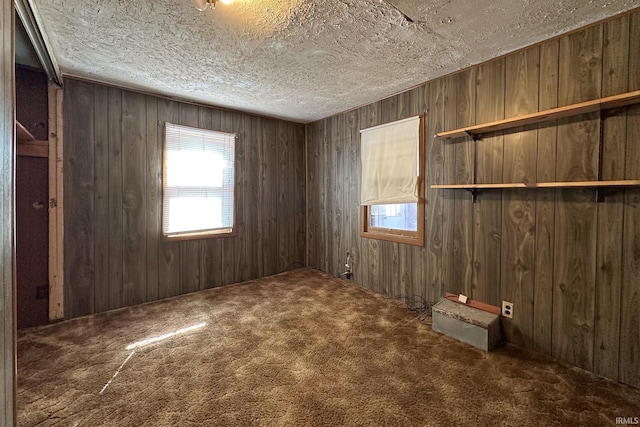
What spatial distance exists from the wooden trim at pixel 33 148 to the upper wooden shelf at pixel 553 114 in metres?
3.68

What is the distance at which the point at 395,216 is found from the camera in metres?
3.30

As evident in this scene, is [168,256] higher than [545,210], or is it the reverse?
[545,210]

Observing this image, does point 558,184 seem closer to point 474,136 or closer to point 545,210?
point 545,210

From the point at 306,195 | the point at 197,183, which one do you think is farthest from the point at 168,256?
the point at 306,195

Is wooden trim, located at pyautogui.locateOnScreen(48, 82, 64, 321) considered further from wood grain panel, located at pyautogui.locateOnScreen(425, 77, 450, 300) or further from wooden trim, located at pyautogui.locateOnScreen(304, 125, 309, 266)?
wood grain panel, located at pyautogui.locateOnScreen(425, 77, 450, 300)

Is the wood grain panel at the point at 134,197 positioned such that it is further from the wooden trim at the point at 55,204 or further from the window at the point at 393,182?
the window at the point at 393,182

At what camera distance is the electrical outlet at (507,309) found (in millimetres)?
2266

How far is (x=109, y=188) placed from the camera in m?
2.89

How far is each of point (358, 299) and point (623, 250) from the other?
2217 mm

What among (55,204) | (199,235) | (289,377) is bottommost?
(289,377)

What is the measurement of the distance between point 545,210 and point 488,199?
1.34ft

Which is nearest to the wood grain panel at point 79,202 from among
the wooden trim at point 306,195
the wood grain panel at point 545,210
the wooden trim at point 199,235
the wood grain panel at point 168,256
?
the wood grain panel at point 168,256

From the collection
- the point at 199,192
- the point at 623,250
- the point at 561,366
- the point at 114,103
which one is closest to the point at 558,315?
the point at 561,366

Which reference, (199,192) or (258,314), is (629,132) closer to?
(258,314)
